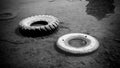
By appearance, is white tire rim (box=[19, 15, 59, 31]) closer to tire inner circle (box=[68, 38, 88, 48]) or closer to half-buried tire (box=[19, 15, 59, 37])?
half-buried tire (box=[19, 15, 59, 37])

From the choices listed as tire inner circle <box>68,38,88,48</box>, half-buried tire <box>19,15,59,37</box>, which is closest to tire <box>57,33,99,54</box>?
tire inner circle <box>68,38,88,48</box>

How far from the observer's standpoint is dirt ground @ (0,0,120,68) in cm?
263

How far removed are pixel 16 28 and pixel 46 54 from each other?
1731 mm

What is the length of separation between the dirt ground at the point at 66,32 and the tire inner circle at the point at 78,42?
0.35 meters

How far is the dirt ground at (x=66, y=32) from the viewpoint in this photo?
263cm

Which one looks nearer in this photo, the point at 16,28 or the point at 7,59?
the point at 7,59

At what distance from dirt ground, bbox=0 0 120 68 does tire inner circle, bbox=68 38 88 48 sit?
0.35 m

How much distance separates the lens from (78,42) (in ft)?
10.4

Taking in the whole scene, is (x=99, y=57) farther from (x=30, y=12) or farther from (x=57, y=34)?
(x=30, y=12)

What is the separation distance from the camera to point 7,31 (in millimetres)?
3953

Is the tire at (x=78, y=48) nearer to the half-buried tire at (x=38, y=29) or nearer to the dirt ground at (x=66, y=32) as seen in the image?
the dirt ground at (x=66, y=32)

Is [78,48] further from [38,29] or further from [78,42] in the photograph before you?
[38,29]

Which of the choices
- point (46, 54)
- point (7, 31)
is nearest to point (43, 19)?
point (7, 31)

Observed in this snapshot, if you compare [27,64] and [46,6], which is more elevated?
[46,6]
